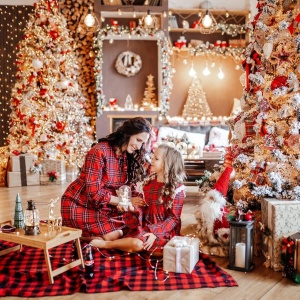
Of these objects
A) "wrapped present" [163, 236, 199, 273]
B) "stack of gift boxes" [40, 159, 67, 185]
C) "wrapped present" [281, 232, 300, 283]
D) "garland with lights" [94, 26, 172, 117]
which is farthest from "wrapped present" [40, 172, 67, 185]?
"wrapped present" [281, 232, 300, 283]

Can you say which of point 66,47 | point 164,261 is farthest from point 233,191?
point 66,47

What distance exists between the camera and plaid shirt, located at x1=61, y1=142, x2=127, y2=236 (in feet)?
11.7

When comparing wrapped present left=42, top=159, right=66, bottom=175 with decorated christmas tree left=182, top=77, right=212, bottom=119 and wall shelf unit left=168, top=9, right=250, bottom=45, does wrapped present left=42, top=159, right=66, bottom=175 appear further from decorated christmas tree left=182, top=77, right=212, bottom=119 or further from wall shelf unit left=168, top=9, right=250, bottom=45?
wall shelf unit left=168, top=9, right=250, bottom=45

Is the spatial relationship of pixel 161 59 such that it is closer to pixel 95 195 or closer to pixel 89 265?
pixel 95 195

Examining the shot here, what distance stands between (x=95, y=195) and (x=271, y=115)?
1587 millimetres

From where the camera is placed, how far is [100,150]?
3631 millimetres

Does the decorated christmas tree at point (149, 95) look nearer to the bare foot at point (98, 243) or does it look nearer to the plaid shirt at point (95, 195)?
the plaid shirt at point (95, 195)

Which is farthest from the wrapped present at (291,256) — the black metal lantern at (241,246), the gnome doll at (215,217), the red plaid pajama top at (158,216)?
the red plaid pajama top at (158,216)

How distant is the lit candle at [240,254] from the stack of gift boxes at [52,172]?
4186 mm

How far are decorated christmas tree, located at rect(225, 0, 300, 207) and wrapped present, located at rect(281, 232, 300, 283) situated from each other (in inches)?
15.6

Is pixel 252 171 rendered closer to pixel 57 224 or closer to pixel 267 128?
pixel 267 128

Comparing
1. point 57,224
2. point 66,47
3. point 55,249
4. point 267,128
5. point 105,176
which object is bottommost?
point 55,249

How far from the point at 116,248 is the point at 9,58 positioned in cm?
616

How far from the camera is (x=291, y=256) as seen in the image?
10.1 feet
